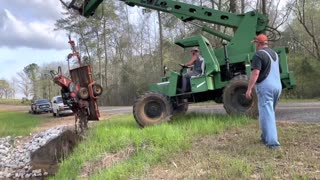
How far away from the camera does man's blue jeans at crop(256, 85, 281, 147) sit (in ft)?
25.3

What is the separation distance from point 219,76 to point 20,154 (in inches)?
414

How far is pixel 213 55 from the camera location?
12.7 metres

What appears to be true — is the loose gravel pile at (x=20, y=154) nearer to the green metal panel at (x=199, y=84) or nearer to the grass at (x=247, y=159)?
the green metal panel at (x=199, y=84)

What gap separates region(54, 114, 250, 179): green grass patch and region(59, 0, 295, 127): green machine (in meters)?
0.66

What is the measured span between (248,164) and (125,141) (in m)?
4.85

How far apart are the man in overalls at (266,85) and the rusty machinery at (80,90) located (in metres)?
8.94

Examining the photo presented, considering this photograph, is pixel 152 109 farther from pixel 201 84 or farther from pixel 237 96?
pixel 237 96

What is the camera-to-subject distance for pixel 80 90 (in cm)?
1562

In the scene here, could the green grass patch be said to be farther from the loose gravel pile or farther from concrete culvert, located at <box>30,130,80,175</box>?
the loose gravel pile

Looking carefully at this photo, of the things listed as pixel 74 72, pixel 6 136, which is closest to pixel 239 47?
pixel 74 72

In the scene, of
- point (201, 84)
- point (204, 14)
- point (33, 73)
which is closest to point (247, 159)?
point (201, 84)

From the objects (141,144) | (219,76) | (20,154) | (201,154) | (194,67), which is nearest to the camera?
(201,154)

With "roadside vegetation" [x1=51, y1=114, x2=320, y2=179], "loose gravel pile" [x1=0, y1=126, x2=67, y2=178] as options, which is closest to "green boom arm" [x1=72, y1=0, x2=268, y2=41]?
"roadside vegetation" [x1=51, y1=114, x2=320, y2=179]

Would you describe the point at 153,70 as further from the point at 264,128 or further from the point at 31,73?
the point at 31,73
